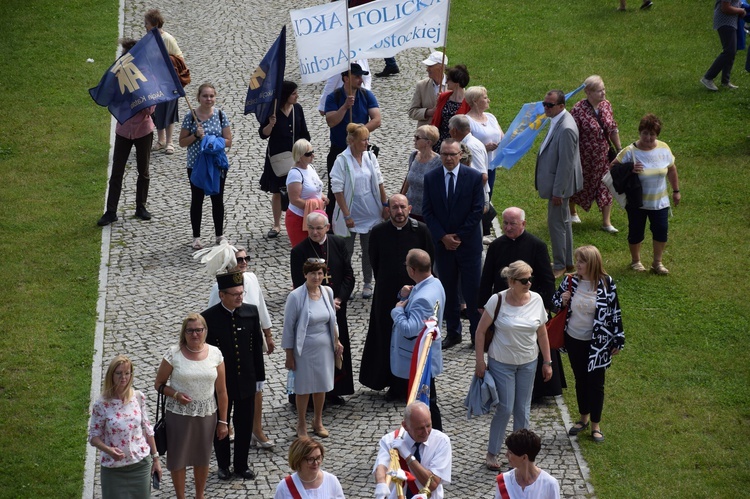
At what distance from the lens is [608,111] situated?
48.6 feet

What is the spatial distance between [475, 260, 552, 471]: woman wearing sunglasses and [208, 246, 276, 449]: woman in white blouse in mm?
1988

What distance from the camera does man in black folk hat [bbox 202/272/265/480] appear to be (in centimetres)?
986

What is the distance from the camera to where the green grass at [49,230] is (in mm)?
10922

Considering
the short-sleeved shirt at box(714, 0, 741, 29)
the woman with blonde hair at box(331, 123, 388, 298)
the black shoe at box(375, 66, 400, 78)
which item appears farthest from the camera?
the black shoe at box(375, 66, 400, 78)

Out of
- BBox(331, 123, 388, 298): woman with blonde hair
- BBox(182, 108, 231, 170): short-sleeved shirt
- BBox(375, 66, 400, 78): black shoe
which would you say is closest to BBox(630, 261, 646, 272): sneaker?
BBox(331, 123, 388, 298): woman with blonde hair

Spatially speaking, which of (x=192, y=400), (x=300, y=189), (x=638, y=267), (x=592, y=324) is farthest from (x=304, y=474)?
(x=638, y=267)

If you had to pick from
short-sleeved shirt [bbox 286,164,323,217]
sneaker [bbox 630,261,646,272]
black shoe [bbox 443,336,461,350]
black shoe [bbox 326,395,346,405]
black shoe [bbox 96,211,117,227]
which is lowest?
black shoe [bbox 326,395,346,405]

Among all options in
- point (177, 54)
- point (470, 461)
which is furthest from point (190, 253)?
point (470, 461)

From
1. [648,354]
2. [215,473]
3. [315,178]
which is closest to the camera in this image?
[215,473]

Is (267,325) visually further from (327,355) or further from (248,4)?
(248,4)

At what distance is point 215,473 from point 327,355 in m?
1.48

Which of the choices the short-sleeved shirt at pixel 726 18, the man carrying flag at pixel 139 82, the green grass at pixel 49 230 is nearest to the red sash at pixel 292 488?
the green grass at pixel 49 230

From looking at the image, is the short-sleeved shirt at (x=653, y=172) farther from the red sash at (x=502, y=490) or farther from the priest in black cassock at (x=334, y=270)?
the red sash at (x=502, y=490)

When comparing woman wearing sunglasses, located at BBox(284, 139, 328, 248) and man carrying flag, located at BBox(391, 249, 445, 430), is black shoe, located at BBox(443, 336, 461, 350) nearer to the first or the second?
woman wearing sunglasses, located at BBox(284, 139, 328, 248)
